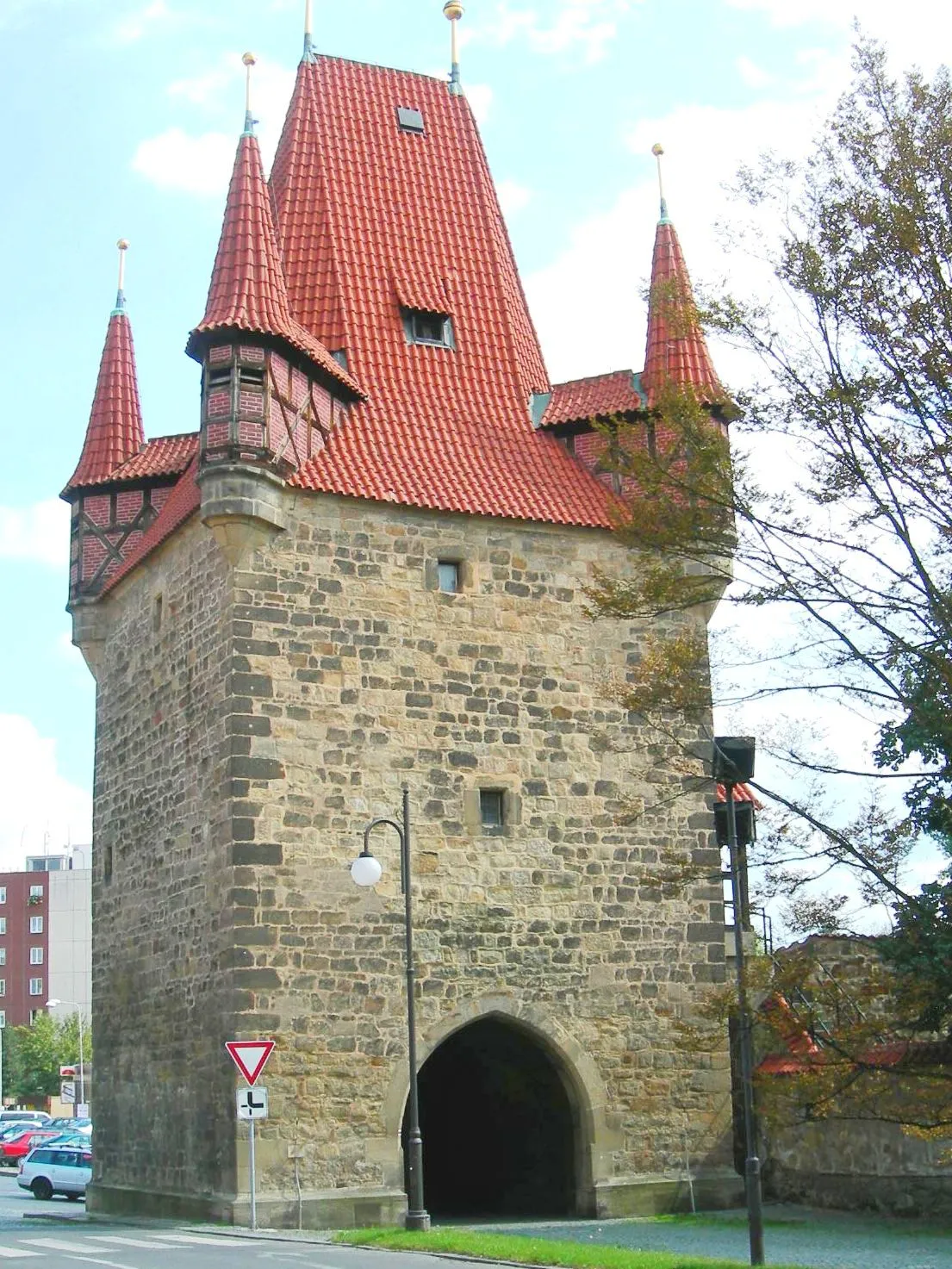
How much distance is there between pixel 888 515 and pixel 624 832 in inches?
324

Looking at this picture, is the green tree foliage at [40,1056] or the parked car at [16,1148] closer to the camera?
the parked car at [16,1148]

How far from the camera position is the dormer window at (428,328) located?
72.2ft

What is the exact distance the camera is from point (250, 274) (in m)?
19.6

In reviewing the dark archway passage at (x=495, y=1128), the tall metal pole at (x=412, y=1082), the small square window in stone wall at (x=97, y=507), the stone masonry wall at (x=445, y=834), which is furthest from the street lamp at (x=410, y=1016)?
the small square window in stone wall at (x=97, y=507)

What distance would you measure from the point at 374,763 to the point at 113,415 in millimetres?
7651

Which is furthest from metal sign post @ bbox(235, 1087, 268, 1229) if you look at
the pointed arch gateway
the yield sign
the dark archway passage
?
the dark archway passage

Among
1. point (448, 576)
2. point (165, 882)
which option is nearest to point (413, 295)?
point (448, 576)

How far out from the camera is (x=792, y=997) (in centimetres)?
1286

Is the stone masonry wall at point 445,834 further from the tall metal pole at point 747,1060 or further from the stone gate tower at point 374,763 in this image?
the tall metal pole at point 747,1060

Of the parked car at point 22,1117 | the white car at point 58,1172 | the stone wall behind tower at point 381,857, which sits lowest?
the parked car at point 22,1117

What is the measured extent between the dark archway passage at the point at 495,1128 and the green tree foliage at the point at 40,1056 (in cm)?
5573

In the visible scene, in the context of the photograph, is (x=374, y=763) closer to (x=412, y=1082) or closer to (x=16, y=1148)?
(x=412, y=1082)

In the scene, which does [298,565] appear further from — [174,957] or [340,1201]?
[340,1201]

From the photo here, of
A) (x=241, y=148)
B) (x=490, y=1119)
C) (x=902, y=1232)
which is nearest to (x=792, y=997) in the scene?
(x=902, y=1232)
